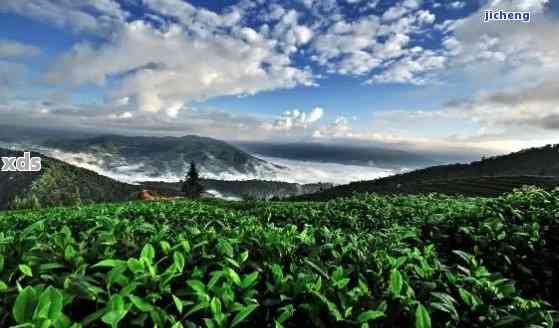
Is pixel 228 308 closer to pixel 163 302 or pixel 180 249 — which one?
pixel 163 302

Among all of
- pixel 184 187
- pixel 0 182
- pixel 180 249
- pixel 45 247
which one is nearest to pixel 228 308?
pixel 180 249

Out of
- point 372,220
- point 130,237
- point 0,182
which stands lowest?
point 0,182

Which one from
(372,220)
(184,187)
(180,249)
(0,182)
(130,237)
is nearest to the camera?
(180,249)

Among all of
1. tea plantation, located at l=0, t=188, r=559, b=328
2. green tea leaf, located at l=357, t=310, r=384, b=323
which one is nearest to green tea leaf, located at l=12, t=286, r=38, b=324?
tea plantation, located at l=0, t=188, r=559, b=328

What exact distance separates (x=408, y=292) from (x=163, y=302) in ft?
4.94

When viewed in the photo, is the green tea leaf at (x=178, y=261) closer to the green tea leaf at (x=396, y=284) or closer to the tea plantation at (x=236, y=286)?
the tea plantation at (x=236, y=286)

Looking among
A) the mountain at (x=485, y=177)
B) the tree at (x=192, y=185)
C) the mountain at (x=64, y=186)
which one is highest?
the mountain at (x=485, y=177)

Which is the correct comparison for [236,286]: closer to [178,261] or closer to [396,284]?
[178,261]

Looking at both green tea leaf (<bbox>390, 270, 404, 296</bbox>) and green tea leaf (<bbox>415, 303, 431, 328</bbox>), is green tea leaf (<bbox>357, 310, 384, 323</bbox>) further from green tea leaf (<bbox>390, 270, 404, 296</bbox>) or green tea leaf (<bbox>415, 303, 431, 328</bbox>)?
green tea leaf (<bbox>390, 270, 404, 296</bbox>)

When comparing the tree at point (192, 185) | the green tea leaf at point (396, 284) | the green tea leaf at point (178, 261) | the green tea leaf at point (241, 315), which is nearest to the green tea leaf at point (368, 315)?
the green tea leaf at point (396, 284)

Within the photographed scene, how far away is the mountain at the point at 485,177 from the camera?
2530cm

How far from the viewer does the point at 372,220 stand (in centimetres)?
733

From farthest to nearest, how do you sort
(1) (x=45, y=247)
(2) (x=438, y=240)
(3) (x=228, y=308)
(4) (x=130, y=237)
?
(2) (x=438, y=240)
(4) (x=130, y=237)
(1) (x=45, y=247)
(3) (x=228, y=308)

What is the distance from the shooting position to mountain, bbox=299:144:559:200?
83.0ft
